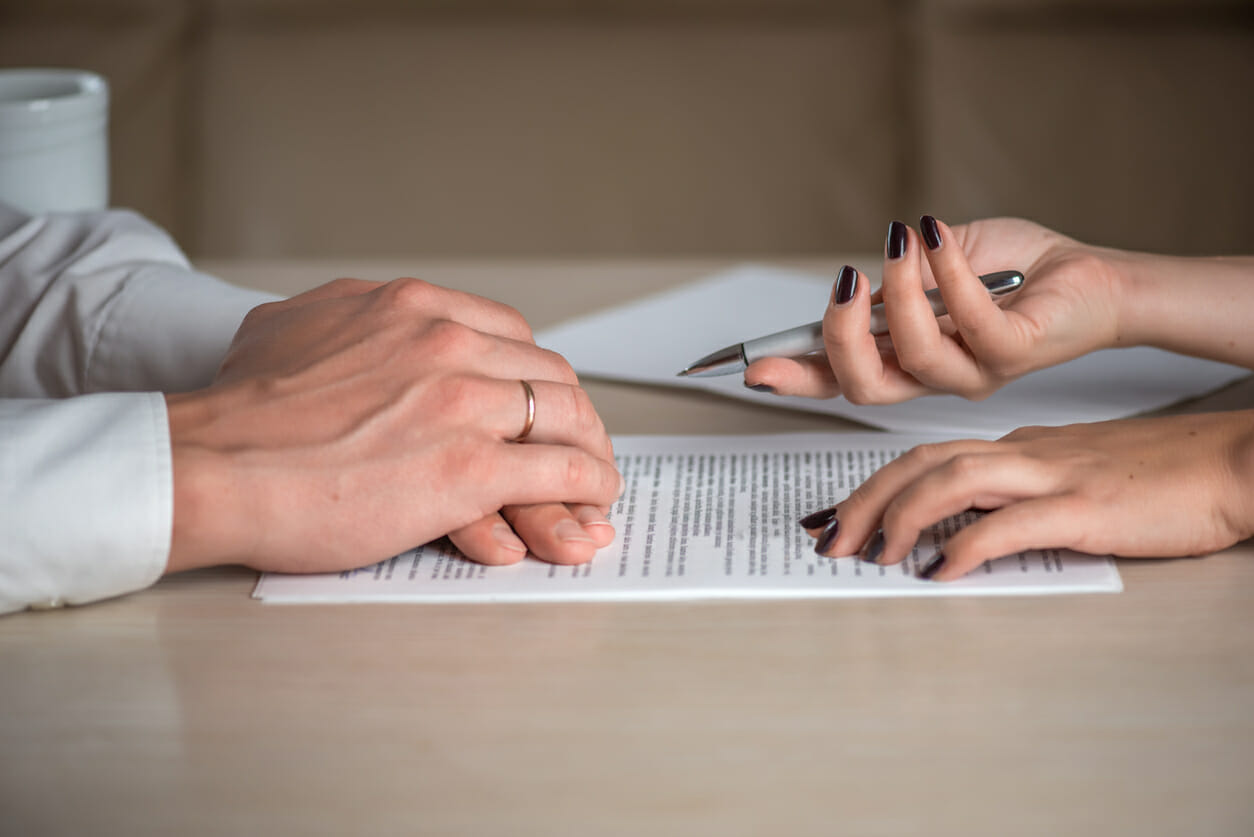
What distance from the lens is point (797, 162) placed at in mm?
1956

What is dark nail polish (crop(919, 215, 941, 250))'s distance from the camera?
2.24 ft

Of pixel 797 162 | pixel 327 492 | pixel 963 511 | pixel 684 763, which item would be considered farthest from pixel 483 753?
pixel 797 162

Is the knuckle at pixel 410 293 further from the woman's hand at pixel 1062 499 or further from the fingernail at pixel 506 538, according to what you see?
the woman's hand at pixel 1062 499

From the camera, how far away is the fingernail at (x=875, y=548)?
23.4 inches

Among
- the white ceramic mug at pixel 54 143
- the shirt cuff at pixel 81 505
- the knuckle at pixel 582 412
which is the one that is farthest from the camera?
the white ceramic mug at pixel 54 143

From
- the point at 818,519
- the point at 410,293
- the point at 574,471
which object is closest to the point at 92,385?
the point at 410,293

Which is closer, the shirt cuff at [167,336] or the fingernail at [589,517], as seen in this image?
the fingernail at [589,517]

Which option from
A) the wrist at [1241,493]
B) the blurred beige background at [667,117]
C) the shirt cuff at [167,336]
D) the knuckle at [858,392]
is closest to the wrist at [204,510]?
the shirt cuff at [167,336]

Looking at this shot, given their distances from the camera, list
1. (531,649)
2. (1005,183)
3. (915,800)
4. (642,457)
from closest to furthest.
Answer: (915,800) < (531,649) < (642,457) < (1005,183)

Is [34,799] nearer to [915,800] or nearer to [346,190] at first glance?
[915,800]

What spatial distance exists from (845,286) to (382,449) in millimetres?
273

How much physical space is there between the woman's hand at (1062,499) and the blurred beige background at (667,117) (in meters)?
1.38

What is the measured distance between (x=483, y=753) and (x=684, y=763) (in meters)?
0.08

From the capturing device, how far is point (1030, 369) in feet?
2.49
